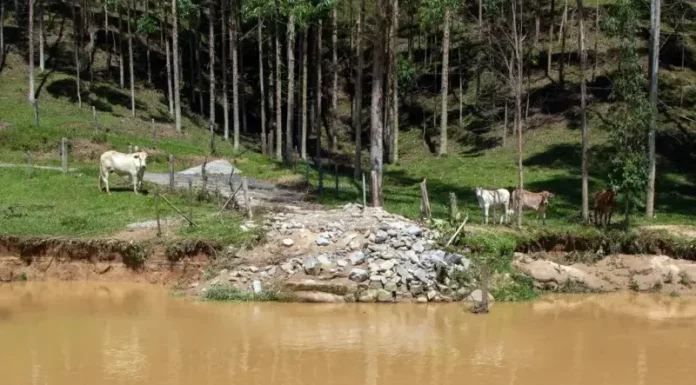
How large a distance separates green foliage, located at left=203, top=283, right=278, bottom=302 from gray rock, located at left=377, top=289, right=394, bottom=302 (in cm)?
251

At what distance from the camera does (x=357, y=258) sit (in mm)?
18312

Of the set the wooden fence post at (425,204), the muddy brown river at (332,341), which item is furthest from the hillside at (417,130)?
the muddy brown river at (332,341)

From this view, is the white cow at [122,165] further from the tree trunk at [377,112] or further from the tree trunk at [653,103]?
the tree trunk at [653,103]

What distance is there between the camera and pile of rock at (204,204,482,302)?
1780 centimetres

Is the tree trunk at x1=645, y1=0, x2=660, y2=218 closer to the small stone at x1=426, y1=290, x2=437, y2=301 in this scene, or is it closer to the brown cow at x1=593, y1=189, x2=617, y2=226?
the brown cow at x1=593, y1=189, x2=617, y2=226

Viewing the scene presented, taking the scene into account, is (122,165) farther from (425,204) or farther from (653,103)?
(653,103)

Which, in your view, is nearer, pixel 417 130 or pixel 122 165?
pixel 122 165

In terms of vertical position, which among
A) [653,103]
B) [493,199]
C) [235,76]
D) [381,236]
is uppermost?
[235,76]

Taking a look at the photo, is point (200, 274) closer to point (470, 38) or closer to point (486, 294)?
point (486, 294)

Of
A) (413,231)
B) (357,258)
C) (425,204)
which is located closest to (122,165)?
(357,258)

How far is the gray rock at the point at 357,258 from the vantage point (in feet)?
59.9

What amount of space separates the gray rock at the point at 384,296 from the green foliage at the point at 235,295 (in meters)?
2.51

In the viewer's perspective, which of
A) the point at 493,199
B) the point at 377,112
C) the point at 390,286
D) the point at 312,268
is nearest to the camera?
the point at 390,286

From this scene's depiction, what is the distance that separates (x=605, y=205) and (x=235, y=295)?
1184 centimetres
